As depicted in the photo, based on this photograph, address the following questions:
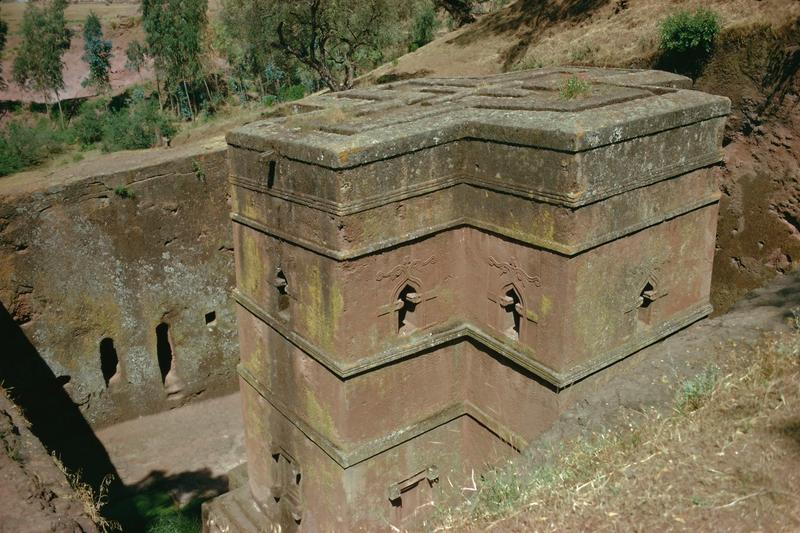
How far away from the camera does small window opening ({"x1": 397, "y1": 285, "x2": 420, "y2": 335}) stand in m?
7.01

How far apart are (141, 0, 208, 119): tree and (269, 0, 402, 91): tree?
10.9 metres

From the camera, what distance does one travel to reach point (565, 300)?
6367mm

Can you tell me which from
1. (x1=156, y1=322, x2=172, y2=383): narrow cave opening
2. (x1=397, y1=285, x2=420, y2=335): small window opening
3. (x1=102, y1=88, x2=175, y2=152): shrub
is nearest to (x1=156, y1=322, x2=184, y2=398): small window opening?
(x1=156, y1=322, x2=172, y2=383): narrow cave opening

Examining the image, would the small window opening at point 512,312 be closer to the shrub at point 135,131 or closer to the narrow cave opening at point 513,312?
the narrow cave opening at point 513,312

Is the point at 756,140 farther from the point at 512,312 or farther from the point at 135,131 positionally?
the point at 135,131

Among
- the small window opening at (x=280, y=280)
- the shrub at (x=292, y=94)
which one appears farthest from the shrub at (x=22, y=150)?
the small window opening at (x=280, y=280)

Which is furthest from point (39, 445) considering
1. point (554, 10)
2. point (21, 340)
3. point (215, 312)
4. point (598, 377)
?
point (554, 10)

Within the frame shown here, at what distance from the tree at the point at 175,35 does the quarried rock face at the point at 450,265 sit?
22475 mm

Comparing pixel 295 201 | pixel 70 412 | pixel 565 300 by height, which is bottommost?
pixel 70 412

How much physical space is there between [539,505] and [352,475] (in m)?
3.02

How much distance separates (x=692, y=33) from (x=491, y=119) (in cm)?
484

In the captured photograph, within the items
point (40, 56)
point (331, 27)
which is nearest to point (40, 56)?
point (40, 56)

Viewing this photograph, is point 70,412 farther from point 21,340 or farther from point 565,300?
point 565,300

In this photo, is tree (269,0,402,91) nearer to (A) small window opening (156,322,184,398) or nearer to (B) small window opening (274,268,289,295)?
(A) small window opening (156,322,184,398)
